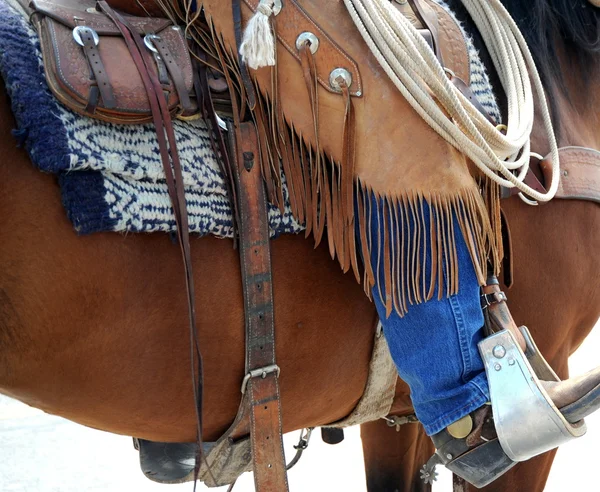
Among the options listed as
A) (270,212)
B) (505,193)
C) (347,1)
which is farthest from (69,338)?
(505,193)

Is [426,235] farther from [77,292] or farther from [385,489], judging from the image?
[385,489]

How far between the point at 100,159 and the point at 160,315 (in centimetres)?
30

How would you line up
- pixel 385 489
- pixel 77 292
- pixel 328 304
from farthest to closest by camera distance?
pixel 385 489, pixel 328 304, pixel 77 292

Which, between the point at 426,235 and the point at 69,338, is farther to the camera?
the point at 426,235

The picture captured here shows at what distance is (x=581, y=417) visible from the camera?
1412mm

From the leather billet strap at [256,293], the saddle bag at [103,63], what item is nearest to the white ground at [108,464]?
the leather billet strap at [256,293]

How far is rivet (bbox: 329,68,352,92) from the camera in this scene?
1300 millimetres

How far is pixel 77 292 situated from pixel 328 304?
51 centimetres

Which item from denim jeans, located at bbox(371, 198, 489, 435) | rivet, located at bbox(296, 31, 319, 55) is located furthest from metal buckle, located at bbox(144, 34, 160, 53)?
denim jeans, located at bbox(371, 198, 489, 435)

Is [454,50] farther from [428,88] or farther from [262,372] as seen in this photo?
[262,372]

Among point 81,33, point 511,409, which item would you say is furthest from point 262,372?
point 81,33

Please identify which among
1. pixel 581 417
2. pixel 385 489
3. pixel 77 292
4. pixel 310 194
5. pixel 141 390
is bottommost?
pixel 385 489

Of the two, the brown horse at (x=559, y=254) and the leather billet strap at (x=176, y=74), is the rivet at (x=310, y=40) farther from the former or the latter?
the brown horse at (x=559, y=254)

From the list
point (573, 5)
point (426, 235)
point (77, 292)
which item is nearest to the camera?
point (77, 292)
